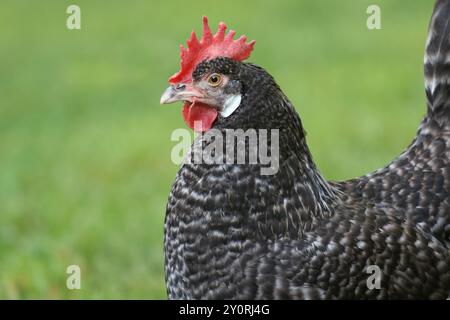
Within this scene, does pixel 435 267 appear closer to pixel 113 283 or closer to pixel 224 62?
pixel 224 62

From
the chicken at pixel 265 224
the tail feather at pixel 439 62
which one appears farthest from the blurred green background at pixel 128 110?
the tail feather at pixel 439 62

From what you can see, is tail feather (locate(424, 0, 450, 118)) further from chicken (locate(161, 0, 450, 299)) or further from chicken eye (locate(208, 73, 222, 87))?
chicken eye (locate(208, 73, 222, 87))

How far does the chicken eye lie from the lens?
12.8ft

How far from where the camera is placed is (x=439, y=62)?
184 inches

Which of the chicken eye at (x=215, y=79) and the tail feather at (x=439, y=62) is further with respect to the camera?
the tail feather at (x=439, y=62)

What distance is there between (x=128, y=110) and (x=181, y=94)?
6.01 metres

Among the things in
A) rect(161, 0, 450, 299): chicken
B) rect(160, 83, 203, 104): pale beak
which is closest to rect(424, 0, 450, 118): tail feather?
rect(161, 0, 450, 299): chicken

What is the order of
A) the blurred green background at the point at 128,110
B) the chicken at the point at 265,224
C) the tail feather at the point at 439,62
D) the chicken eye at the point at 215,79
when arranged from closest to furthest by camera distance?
the chicken at the point at 265,224
the chicken eye at the point at 215,79
the tail feather at the point at 439,62
the blurred green background at the point at 128,110

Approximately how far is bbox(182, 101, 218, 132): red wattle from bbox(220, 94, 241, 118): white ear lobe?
62 mm

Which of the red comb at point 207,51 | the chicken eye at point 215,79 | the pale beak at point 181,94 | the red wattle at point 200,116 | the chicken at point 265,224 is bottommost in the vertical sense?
the chicken at point 265,224

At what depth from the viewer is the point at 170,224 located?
12.9ft

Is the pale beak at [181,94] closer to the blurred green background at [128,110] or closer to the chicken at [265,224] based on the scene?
the chicken at [265,224]

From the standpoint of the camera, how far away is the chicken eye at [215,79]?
12.8 ft

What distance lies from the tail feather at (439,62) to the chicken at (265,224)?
0.79 metres
